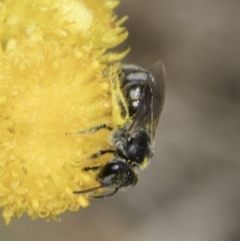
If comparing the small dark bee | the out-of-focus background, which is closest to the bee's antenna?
the small dark bee

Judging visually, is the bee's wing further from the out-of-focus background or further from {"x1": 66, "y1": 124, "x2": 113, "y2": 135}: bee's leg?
the out-of-focus background

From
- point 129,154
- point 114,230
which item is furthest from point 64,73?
point 114,230

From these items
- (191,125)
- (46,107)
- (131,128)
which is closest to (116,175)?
(131,128)

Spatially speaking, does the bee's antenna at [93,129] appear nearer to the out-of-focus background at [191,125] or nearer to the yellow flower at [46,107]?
the yellow flower at [46,107]

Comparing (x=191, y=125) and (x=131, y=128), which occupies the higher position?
(x=131, y=128)

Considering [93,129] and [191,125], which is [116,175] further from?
[191,125]

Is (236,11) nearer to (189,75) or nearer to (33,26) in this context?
(189,75)

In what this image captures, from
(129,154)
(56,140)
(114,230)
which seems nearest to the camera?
(56,140)
